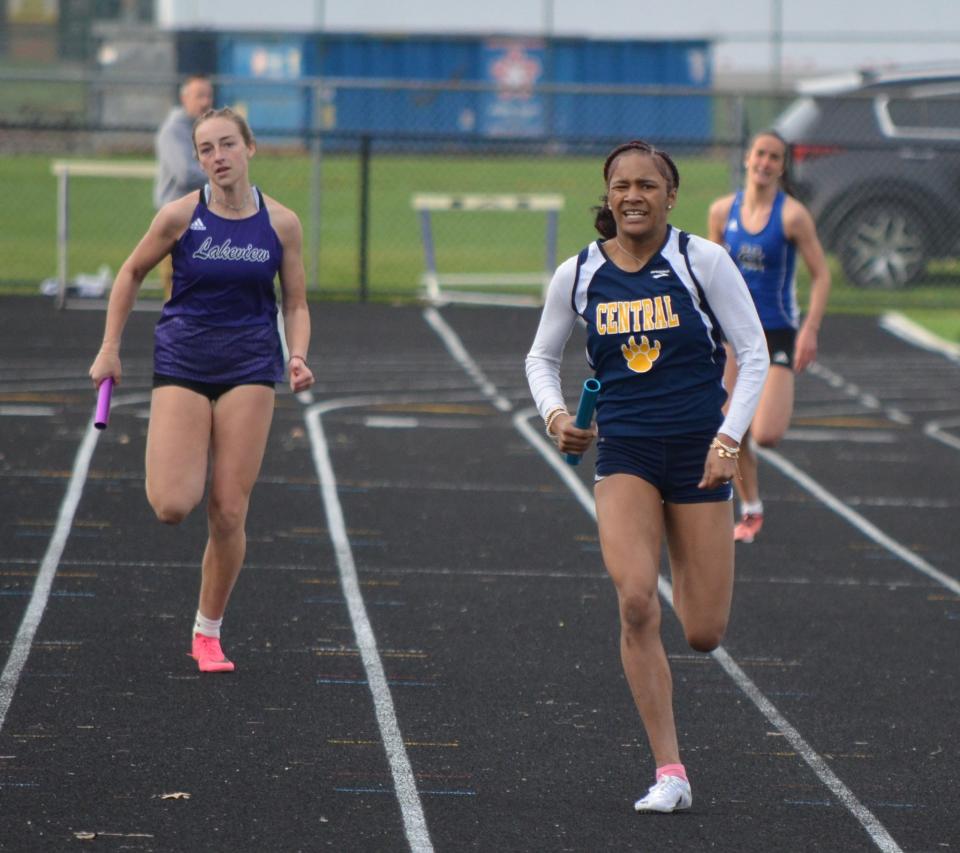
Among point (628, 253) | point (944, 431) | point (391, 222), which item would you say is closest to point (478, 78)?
point (391, 222)

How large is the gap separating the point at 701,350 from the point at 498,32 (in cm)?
3462

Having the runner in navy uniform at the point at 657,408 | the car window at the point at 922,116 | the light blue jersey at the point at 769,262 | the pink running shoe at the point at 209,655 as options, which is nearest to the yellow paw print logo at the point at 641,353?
the runner in navy uniform at the point at 657,408

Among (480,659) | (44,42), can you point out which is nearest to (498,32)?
(44,42)

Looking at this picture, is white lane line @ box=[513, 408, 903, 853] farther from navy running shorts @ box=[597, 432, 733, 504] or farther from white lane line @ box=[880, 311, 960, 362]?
white lane line @ box=[880, 311, 960, 362]

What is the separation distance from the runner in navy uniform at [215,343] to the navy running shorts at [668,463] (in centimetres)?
162

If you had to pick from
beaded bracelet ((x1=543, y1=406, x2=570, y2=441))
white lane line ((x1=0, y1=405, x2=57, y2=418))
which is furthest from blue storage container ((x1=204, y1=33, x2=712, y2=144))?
beaded bracelet ((x1=543, y1=406, x2=570, y2=441))

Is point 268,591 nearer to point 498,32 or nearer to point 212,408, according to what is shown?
point 212,408

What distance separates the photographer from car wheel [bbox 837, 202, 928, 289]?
64.4 ft

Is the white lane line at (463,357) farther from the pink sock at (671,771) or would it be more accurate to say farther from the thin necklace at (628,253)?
the pink sock at (671,771)

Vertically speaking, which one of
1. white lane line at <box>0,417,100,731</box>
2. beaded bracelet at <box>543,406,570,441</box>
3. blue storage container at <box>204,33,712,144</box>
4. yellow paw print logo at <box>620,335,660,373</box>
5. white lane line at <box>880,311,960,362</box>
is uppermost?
blue storage container at <box>204,33,712,144</box>

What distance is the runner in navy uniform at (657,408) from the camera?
5.34m

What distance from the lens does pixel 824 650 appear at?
293 inches

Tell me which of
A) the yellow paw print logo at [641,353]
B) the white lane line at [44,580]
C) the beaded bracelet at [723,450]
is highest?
the yellow paw print logo at [641,353]

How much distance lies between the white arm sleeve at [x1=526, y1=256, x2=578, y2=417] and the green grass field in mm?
13654
